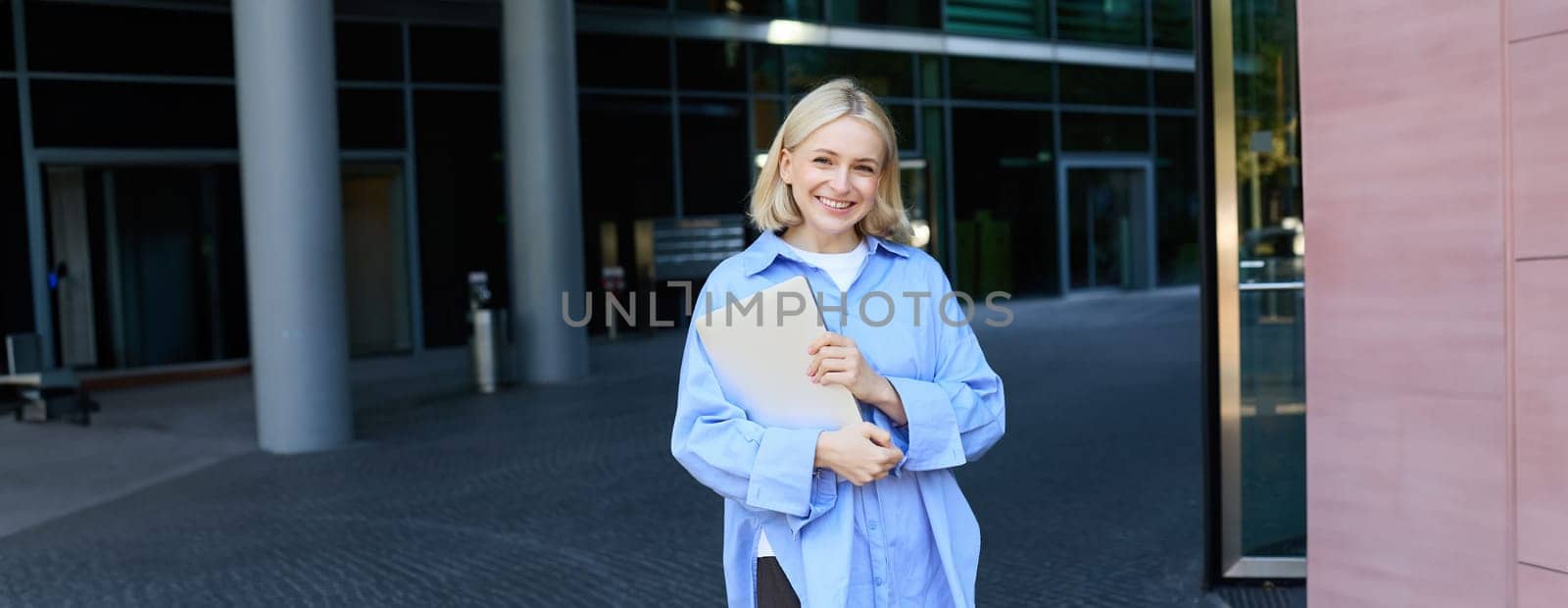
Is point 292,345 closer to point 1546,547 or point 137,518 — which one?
point 137,518

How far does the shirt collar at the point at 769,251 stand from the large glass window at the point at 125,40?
46.1ft

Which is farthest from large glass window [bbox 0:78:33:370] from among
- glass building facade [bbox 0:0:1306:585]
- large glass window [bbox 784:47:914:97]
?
large glass window [bbox 784:47:914:97]

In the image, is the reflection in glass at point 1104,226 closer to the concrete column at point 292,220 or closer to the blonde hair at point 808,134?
the concrete column at point 292,220

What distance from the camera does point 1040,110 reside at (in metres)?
23.8

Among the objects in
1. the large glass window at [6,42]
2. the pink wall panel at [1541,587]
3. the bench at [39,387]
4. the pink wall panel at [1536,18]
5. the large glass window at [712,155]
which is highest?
the large glass window at [6,42]

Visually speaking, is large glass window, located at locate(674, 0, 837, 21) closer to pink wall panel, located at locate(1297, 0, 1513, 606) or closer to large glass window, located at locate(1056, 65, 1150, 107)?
large glass window, located at locate(1056, 65, 1150, 107)

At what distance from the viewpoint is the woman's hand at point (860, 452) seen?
2.34 metres

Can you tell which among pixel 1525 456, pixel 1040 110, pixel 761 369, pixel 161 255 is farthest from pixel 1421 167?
pixel 1040 110

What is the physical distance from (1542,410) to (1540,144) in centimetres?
58

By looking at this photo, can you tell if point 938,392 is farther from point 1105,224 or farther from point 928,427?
point 1105,224

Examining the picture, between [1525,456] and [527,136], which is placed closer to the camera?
[1525,456]

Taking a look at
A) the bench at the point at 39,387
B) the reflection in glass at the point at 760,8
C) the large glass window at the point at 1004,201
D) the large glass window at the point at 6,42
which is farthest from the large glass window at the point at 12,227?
the large glass window at the point at 1004,201

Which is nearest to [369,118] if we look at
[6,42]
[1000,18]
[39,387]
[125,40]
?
[125,40]

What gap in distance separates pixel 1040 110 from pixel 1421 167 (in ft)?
68.5
